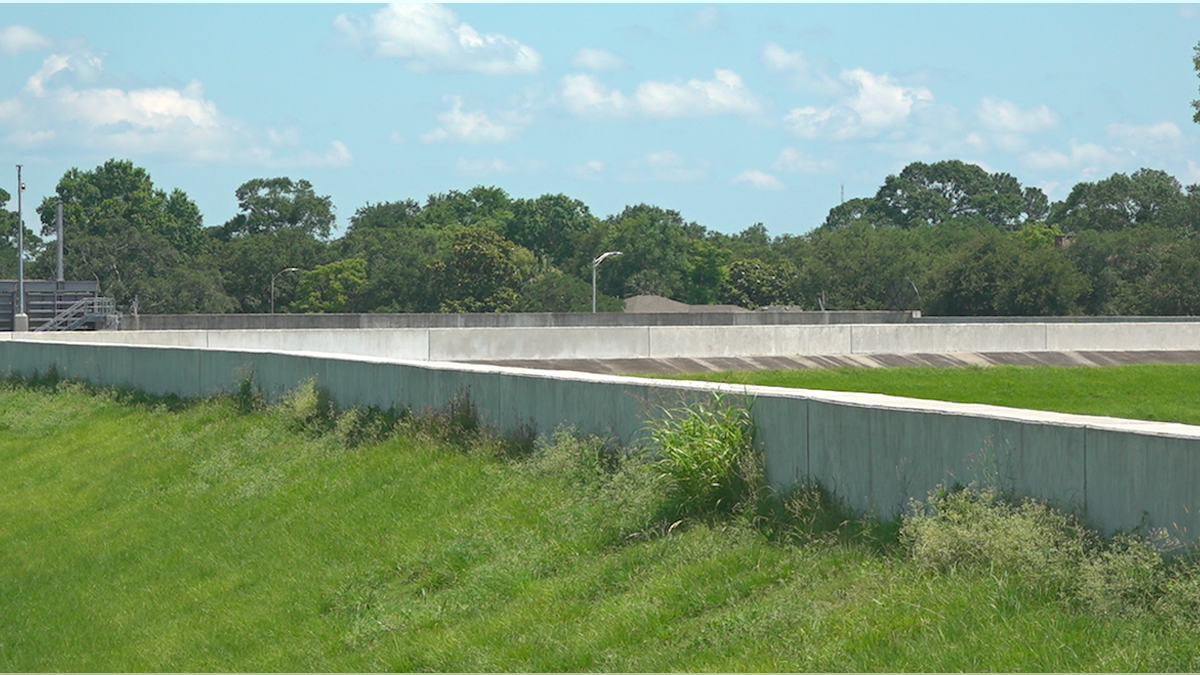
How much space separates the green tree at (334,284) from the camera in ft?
372

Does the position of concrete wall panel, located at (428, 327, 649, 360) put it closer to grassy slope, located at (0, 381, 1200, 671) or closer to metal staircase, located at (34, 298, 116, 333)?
grassy slope, located at (0, 381, 1200, 671)

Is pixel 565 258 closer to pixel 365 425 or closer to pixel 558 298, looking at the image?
pixel 558 298

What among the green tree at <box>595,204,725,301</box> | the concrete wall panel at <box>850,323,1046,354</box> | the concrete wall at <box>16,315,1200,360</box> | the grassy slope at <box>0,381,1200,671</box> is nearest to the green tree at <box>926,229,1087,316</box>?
the green tree at <box>595,204,725,301</box>

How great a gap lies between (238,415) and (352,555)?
9.37 m

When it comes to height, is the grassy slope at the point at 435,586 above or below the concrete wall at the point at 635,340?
below

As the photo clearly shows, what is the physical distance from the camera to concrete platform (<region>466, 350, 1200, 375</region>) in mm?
32844

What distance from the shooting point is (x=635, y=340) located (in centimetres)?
3438

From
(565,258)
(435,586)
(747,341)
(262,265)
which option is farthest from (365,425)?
(565,258)

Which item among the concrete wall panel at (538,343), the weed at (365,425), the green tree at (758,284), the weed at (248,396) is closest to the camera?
the weed at (365,425)

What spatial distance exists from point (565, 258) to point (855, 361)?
11332 cm

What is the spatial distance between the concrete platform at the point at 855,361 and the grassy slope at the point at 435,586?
1300cm

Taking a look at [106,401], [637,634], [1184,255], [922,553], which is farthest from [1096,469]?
[1184,255]

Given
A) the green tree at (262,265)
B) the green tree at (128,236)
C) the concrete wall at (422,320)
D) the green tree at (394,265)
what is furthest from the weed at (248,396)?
the green tree at (262,265)

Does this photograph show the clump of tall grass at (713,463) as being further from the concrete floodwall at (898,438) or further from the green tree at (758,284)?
the green tree at (758,284)
